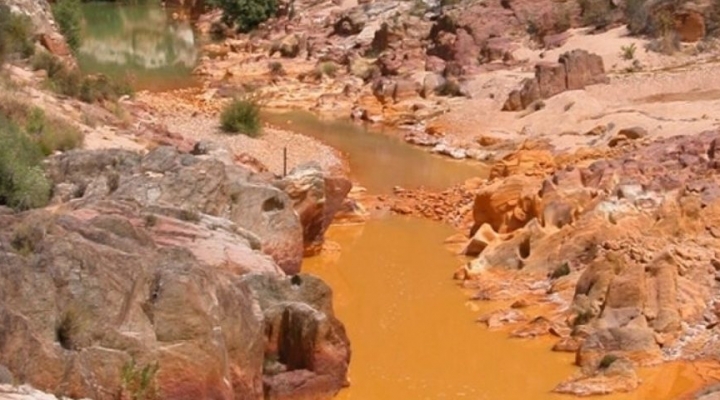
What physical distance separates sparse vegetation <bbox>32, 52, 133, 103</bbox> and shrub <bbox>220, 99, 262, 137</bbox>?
2958 mm

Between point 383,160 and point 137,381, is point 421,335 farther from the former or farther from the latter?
point 383,160

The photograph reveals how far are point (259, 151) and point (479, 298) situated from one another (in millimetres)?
12128

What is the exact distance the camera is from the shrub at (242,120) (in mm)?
33750

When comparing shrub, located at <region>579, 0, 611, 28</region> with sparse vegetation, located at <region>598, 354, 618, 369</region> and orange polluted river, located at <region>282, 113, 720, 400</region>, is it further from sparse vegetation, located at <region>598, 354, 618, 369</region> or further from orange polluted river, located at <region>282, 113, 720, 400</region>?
sparse vegetation, located at <region>598, 354, 618, 369</region>

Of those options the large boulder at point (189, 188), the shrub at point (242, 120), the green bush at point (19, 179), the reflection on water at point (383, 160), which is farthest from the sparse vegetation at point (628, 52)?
the green bush at point (19, 179)

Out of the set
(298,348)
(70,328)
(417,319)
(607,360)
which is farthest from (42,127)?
(607,360)

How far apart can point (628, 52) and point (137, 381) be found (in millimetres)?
32295

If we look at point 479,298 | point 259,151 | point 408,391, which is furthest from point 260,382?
point 259,151

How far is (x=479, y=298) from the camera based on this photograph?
20844 millimetres

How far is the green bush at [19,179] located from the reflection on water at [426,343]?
197 inches

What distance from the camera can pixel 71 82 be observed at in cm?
3142

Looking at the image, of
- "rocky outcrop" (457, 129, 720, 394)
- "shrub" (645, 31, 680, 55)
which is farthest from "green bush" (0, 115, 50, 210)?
"shrub" (645, 31, 680, 55)

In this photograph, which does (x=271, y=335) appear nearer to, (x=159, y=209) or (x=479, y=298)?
(x=159, y=209)

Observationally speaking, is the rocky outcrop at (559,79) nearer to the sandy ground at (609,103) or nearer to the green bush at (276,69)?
the sandy ground at (609,103)
